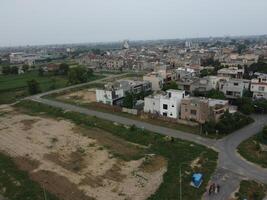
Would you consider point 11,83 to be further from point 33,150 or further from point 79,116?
point 33,150

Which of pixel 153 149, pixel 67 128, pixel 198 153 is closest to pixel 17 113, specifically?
pixel 67 128

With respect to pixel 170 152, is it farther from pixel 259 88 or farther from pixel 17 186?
pixel 259 88

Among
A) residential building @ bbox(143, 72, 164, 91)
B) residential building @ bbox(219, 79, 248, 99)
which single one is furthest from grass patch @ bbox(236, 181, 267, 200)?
residential building @ bbox(143, 72, 164, 91)

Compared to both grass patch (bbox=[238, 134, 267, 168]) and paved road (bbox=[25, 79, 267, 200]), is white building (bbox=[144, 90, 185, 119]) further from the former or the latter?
grass patch (bbox=[238, 134, 267, 168])

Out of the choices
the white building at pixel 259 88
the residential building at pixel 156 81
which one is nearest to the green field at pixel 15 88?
the residential building at pixel 156 81

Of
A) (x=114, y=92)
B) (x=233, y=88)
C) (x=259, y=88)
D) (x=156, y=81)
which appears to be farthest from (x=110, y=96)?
(x=259, y=88)

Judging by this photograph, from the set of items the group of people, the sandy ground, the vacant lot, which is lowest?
the vacant lot
